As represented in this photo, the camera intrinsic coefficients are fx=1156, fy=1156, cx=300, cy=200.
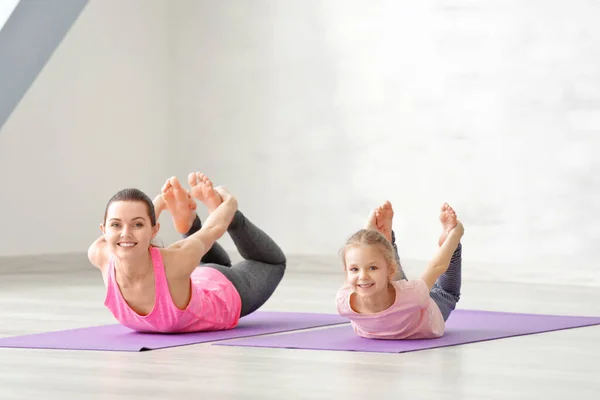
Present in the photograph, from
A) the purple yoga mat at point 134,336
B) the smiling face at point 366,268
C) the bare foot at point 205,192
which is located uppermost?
the bare foot at point 205,192

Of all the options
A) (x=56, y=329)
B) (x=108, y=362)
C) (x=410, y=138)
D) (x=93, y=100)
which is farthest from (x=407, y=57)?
(x=108, y=362)

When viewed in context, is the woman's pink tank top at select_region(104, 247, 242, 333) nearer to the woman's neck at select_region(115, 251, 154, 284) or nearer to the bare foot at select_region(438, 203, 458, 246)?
the woman's neck at select_region(115, 251, 154, 284)

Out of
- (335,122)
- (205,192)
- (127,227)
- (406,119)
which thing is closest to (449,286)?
(205,192)

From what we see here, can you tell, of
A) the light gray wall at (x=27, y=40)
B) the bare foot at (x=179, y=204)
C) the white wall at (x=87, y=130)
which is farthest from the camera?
the white wall at (x=87, y=130)

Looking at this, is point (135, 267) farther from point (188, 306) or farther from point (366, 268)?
Answer: point (366, 268)

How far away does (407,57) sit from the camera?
21.3ft

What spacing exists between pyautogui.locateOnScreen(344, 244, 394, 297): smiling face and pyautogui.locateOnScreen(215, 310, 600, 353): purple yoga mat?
178 millimetres

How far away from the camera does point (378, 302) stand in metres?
3.43

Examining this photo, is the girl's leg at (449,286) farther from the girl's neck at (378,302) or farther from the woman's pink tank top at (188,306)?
the woman's pink tank top at (188,306)

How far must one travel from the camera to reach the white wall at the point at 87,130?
6547 millimetres

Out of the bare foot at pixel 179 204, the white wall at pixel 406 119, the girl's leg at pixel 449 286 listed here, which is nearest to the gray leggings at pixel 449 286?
the girl's leg at pixel 449 286

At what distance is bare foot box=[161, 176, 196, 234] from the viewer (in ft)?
12.4

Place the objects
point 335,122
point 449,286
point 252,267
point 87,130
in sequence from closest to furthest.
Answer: point 449,286
point 252,267
point 335,122
point 87,130

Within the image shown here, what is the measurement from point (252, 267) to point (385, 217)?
0.53 metres
